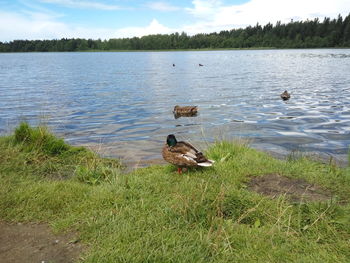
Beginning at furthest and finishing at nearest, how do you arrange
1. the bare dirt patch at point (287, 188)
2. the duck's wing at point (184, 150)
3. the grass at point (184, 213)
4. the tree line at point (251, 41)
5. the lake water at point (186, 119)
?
the tree line at point (251, 41) → the lake water at point (186, 119) → the duck's wing at point (184, 150) → the bare dirt patch at point (287, 188) → the grass at point (184, 213)

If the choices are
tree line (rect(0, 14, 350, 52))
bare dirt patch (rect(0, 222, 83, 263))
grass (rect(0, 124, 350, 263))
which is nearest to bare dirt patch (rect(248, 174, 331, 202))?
grass (rect(0, 124, 350, 263))

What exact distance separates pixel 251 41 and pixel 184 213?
17392 centimetres

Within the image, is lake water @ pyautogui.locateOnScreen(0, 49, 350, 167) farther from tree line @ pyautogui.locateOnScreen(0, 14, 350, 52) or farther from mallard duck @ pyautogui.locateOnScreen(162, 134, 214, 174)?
tree line @ pyautogui.locateOnScreen(0, 14, 350, 52)

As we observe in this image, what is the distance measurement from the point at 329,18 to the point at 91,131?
177m

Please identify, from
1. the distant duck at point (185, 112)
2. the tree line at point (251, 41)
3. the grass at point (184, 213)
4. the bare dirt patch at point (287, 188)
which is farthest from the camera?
the tree line at point (251, 41)

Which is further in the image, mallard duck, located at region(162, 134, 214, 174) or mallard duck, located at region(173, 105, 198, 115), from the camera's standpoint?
mallard duck, located at region(173, 105, 198, 115)

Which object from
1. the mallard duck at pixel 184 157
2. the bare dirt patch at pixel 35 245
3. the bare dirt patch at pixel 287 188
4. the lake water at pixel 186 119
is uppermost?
the mallard duck at pixel 184 157

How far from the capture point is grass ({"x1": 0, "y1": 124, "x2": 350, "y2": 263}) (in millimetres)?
3627

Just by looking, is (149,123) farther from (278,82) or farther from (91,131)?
(278,82)

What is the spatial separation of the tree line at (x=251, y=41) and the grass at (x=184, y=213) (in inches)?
5858

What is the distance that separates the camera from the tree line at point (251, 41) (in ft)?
470

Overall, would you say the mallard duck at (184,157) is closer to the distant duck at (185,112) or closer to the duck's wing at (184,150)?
the duck's wing at (184,150)

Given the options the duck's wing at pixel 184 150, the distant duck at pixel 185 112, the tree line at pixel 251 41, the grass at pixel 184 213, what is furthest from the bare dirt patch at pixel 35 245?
the tree line at pixel 251 41

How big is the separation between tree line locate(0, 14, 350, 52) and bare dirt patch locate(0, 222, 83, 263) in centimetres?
15127
